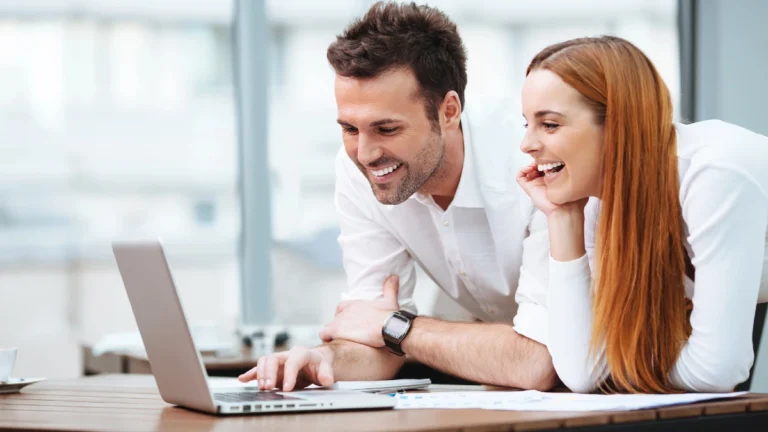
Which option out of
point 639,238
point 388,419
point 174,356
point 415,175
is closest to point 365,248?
point 415,175

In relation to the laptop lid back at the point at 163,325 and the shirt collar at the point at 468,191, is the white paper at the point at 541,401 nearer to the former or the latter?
the laptop lid back at the point at 163,325

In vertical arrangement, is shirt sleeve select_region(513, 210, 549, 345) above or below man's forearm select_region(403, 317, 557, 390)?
above

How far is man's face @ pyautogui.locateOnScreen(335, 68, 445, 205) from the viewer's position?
2166 millimetres

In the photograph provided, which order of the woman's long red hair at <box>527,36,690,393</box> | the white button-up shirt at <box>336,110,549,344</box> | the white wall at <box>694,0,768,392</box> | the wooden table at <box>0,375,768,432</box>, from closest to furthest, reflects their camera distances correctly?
1. the wooden table at <box>0,375,768,432</box>
2. the woman's long red hair at <box>527,36,690,393</box>
3. the white button-up shirt at <box>336,110,549,344</box>
4. the white wall at <box>694,0,768,392</box>

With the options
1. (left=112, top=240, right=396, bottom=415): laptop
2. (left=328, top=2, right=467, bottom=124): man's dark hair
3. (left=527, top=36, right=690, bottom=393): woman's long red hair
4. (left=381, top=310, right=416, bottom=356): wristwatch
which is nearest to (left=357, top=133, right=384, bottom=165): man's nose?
(left=328, top=2, right=467, bottom=124): man's dark hair

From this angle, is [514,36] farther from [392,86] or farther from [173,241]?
[392,86]

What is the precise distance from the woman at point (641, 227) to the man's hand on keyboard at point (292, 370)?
0.44 meters

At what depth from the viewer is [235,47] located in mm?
4699

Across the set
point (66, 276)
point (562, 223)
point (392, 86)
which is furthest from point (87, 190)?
point (562, 223)

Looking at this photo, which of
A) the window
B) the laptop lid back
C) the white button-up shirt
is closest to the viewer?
the laptop lid back

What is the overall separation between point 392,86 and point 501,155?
0.35m

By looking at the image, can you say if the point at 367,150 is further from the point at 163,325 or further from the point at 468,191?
the point at 163,325

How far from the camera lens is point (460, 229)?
7.83 feet

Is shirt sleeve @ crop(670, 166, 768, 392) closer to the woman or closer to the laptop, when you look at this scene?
the woman
